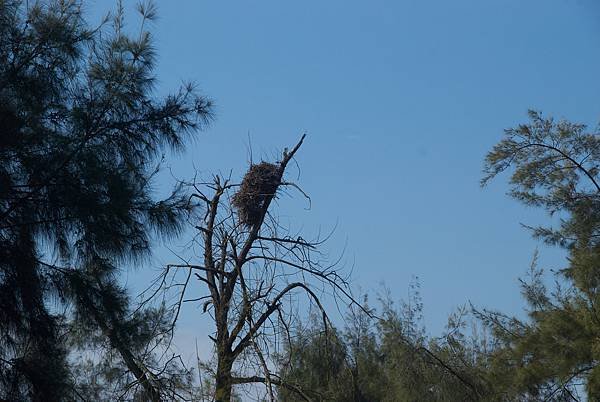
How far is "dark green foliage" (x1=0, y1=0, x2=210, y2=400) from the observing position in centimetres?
751

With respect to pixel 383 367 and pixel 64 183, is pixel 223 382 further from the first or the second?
pixel 383 367

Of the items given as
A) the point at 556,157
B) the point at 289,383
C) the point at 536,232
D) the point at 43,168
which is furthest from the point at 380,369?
the point at 43,168

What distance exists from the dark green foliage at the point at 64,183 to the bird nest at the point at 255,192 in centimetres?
129

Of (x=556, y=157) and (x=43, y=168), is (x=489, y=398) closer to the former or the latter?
(x=556, y=157)

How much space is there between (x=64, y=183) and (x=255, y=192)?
2662 mm

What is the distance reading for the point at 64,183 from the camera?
25.1 feet

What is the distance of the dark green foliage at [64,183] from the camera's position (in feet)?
24.6

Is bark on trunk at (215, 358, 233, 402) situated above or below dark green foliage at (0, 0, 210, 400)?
below

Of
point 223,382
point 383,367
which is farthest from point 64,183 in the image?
point 383,367

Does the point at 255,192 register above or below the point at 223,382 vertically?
above

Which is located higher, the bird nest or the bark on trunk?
the bird nest

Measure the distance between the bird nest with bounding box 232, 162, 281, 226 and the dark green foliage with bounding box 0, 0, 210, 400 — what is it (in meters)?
1.29

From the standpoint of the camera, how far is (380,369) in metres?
15.9

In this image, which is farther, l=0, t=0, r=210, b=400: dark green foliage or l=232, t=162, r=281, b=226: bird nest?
l=232, t=162, r=281, b=226: bird nest
